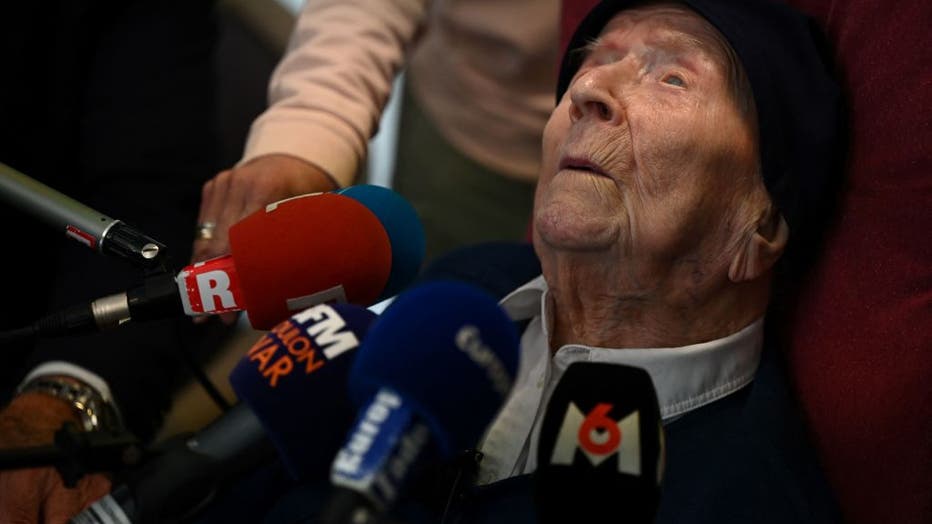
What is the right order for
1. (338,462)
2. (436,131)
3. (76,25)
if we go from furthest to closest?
(436,131), (76,25), (338,462)

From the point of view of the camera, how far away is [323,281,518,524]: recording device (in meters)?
0.67

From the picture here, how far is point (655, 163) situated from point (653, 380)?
0.26m

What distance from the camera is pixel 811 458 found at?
1.16 metres

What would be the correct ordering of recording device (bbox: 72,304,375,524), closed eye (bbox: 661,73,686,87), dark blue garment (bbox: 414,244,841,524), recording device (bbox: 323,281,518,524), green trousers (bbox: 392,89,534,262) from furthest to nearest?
green trousers (bbox: 392,89,534,262) → closed eye (bbox: 661,73,686,87) → dark blue garment (bbox: 414,244,841,524) → recording device (bbox: 72,304,375,524) → recording device (bbox: 323,281,518,524)

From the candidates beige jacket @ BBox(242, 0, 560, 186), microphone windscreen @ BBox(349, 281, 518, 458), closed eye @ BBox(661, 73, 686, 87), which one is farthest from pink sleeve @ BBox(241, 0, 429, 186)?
microphone windscreen @ BBox(349, 281, 518, 458)

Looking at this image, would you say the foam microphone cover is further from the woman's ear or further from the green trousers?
the green trousers

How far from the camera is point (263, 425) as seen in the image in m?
0.88

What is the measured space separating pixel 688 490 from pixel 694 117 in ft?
1.39

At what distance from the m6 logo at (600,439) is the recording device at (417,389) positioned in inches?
2.4

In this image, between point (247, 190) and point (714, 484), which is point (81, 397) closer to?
point (247, 190)

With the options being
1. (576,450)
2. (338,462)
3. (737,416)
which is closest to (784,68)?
(737,416)

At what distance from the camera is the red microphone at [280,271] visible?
37.3 inches

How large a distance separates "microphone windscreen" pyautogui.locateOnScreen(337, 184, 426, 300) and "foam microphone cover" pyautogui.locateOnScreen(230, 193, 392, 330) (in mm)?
57

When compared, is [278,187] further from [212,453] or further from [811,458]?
[811,458]
